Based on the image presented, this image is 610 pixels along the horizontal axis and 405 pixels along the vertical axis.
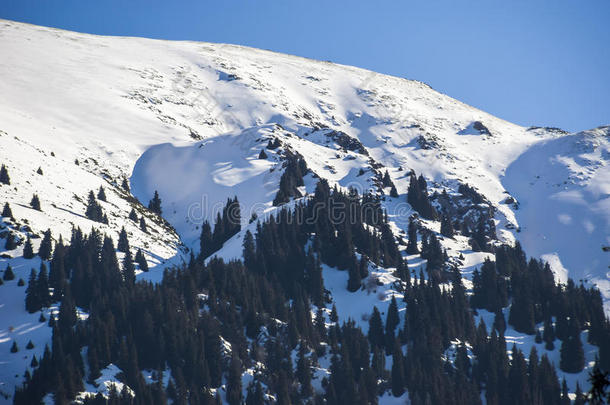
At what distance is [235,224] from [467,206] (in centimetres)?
7571

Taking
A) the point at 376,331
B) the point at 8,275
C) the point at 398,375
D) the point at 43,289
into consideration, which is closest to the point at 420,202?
the point at 376,331

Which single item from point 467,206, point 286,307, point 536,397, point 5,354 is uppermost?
point 467,206

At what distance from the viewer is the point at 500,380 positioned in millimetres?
105688

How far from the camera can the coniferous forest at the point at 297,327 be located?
95250 mm

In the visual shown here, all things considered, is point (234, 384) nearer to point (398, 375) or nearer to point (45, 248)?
point (398, 375)

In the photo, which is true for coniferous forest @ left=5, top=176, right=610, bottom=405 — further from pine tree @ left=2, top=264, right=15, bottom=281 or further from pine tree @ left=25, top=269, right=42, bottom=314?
pine tree @ left=2, top=264, right=15, bottom=281

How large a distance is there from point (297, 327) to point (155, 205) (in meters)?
72.7

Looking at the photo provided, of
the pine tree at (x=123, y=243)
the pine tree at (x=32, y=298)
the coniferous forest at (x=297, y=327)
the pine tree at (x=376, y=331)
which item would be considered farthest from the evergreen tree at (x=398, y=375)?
the pine tree at (x=32, y=298)

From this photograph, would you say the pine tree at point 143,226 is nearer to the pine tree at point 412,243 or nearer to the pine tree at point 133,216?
the pine tree at point 133,216

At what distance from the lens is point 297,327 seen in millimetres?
109375

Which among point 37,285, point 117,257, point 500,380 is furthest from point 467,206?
point 37,285

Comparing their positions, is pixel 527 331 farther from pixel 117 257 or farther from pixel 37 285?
pixel 37 285

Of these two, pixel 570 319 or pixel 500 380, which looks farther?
pixel 570 319

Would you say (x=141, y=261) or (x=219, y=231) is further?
(x=219, y=231)
